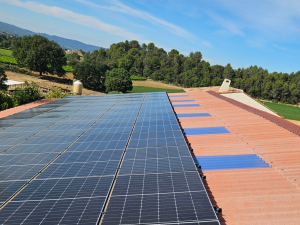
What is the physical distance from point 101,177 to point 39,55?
76547mm

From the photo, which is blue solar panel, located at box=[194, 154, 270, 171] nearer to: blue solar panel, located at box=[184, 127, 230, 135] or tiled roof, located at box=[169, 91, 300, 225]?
tiled roof, located at box=[169, 91, 300, 225]

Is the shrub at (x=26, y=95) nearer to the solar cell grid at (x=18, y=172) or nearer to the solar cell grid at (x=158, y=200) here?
the solar cell grid at (x=18, y=172)

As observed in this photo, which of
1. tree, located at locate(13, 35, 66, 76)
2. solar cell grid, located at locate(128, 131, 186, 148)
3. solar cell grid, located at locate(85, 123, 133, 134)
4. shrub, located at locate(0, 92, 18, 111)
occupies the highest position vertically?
tree, located at locate(13, 35, 66, 76)

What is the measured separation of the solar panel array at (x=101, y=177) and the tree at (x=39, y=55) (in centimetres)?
6660

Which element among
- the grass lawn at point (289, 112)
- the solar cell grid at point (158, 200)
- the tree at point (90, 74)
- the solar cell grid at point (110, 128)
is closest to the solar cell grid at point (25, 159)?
the solar cell grid at point (110, 128)

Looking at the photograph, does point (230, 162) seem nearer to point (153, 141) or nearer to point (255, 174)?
point (255, 174)

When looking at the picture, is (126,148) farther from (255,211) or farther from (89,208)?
(255,211)

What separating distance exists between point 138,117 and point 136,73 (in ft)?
374

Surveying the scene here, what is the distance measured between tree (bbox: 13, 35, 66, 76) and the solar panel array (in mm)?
66598

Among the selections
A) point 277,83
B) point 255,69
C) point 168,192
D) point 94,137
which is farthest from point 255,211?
point 255,69

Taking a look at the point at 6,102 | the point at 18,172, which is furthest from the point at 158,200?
the point at 6,102

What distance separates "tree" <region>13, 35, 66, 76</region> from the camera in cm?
7025

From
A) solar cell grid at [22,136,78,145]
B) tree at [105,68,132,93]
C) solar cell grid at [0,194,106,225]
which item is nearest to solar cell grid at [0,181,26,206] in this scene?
solar cell grid at [0,194,106,225]

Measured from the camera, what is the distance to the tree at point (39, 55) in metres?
70.2
